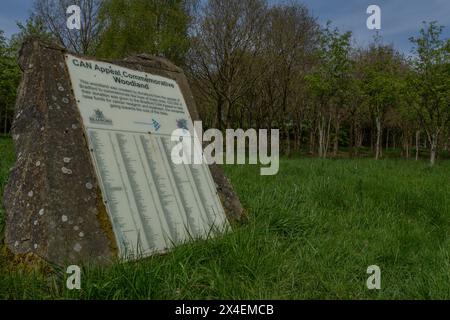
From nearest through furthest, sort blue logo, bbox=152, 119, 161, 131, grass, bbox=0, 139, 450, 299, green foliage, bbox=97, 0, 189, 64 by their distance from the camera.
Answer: grass, bbox=0, 139, 450, 299, blue logo, bbox=152, 119, 161, 131, green foliage, bbox=97, 0, 189, 64

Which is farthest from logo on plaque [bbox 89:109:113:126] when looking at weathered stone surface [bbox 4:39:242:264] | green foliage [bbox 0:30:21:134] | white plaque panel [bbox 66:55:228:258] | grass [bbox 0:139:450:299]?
green foliage [bbox 0:30:21:134]

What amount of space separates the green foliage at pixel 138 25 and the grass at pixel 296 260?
2185 cm

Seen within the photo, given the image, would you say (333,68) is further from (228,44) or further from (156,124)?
(156,124)

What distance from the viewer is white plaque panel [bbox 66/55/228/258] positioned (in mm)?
3441

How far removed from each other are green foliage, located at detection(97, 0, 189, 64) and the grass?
21855mm

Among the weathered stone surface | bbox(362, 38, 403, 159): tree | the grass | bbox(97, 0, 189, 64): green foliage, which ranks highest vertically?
bbox(97, 0, 189, 64): green foliage

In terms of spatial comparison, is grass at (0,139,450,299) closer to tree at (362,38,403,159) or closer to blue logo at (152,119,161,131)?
blue logo at (152,119,161,131)

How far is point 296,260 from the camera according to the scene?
3.54 metres

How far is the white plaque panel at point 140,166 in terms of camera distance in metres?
3.44

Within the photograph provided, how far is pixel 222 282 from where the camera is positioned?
9.55 ft

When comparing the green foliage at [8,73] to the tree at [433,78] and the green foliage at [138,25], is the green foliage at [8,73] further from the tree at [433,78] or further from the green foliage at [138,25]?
the tree at [433,78]

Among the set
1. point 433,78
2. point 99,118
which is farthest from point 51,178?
point 433,78

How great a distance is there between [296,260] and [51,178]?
2390 mm
